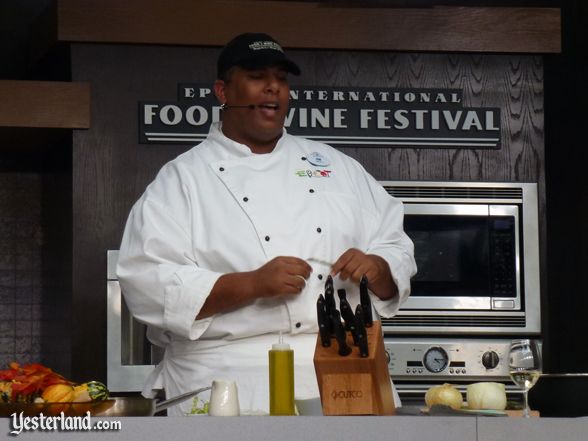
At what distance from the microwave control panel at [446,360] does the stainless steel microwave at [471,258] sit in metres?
0.05

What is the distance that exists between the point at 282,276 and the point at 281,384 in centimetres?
52

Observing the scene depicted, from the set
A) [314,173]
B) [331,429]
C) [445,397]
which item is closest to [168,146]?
[314,173]

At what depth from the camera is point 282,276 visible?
2879 millimetres

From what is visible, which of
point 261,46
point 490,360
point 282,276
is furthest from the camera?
point 490,360

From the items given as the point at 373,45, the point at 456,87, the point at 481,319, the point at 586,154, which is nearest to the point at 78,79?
the point at 373,45

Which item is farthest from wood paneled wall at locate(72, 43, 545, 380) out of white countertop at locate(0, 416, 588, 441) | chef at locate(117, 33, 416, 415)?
white countertop at locate(0, 416, 588, 441)

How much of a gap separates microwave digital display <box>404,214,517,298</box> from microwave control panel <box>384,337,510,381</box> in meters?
0.19

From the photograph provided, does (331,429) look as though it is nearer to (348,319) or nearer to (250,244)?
(348,319)

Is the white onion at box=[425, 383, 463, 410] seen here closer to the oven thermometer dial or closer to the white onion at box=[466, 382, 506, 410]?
the white onion at box=[466, 382, 506, 410]

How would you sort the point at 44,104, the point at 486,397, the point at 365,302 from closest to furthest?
the point at 365,302 → the point at 486,397 → the point at 44,104

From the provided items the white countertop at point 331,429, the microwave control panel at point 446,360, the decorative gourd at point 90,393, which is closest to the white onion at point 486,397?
the white countertop at point 331,429

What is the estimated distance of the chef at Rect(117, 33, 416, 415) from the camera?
9.77 ft

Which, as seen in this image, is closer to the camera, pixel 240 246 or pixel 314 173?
pixel 240 246

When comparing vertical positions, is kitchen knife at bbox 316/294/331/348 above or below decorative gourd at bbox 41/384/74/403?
above
